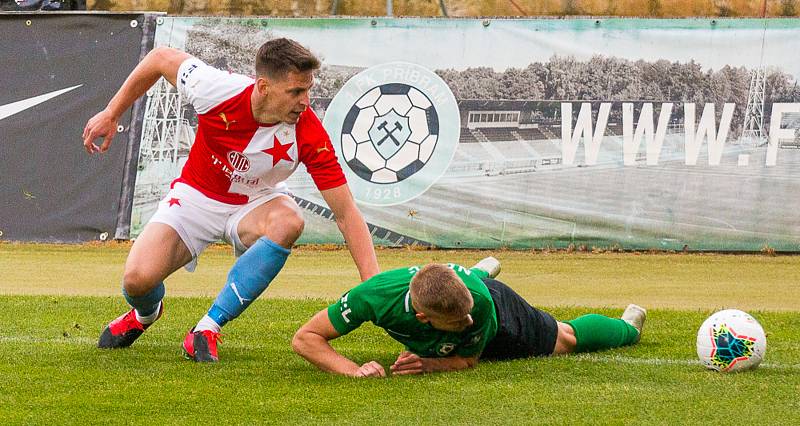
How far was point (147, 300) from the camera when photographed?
7035 millimetres

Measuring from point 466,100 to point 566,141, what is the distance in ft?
4.28

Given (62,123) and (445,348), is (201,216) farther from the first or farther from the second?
(62,123)

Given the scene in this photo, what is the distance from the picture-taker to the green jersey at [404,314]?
5.88 m

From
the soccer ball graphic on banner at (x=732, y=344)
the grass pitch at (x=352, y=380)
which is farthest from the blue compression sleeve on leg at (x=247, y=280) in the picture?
the soccer ball graphic on banner at (x=732, y=344)

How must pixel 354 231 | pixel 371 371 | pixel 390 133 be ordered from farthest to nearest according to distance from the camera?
pixel 390 133, pixel 354 231, pixel 371 371

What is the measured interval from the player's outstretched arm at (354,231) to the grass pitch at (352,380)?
2.10 feet

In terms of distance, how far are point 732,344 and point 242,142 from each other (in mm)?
2912

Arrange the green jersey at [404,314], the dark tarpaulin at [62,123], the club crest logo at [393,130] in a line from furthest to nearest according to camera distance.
A: the dark tarpaulin at [62,123] → the club crest logo at [393,130] → the green jersey at [404,314]

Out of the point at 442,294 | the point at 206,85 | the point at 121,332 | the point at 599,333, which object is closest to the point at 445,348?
the point at 442,294

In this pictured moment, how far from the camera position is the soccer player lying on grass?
18.3ft

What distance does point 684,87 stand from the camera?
14.0 meters

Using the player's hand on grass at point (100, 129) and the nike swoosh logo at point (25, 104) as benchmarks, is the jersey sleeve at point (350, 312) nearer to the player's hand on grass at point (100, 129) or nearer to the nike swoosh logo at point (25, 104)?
the player's hand on grass at point (100, 129)

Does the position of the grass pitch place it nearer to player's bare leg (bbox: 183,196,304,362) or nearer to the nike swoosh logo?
player's bare leg (bbox: 183,196,304,362)

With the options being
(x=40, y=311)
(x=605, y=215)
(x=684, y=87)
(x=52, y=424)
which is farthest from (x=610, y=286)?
(x=52, y=424)
